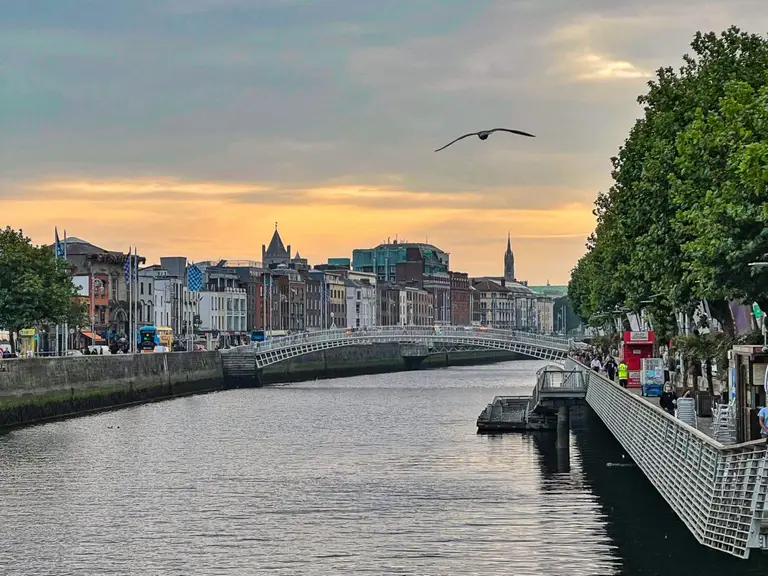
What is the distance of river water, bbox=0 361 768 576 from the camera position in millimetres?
28984

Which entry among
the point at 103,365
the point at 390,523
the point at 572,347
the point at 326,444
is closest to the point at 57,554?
the point at 390,523

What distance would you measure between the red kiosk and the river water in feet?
8.11

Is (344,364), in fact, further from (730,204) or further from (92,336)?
(730,204)

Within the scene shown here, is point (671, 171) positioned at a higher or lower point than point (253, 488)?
higher

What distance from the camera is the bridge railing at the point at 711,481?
2133 cm

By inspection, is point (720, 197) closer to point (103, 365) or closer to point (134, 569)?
point (134, 569)

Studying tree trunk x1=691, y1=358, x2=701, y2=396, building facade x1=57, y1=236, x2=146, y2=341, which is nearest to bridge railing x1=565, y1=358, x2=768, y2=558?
tree trunk x1=691, y1=358, x2=701, y2=396

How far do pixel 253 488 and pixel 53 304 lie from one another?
147 ft

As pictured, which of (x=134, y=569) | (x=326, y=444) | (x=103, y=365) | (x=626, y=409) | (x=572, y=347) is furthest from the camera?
(x=572, y=347)

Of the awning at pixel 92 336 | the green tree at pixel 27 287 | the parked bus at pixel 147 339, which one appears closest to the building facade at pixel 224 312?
the awning at pixel 92 336

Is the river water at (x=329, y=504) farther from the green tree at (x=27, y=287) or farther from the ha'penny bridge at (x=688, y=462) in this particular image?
the green tree at (x=27, y=287)

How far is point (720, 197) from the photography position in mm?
32250

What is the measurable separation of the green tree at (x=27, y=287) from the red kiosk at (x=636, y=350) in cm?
3579

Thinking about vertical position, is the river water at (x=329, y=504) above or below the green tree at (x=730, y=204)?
below
